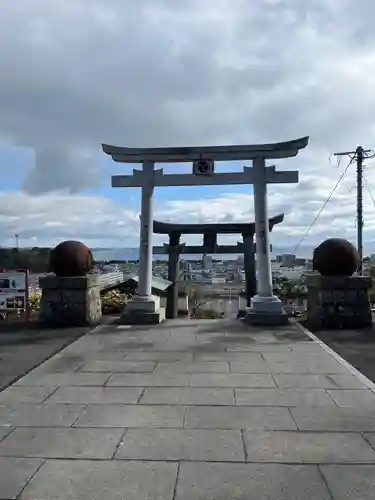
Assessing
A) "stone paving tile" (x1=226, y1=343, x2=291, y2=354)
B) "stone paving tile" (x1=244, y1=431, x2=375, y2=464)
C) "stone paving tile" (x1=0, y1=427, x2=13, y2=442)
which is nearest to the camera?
"stone paving tile" (x1=244, y1=431, x2=375, y2=464)

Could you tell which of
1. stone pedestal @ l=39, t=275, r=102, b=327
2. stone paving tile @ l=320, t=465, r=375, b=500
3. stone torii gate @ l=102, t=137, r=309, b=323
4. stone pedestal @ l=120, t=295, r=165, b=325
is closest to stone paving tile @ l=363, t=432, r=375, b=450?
stone paving tile @ l=320, t=465, r=375, b=500

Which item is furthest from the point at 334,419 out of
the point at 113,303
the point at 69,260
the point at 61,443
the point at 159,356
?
the point at 113,303

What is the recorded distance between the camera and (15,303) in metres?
11.8

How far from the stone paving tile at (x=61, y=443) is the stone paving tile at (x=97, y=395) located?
0.88m

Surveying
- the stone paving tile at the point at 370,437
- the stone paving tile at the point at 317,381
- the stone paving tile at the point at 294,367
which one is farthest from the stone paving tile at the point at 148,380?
the stone paving tile at the point at 370,437

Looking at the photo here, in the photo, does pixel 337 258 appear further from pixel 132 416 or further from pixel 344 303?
pixel 132 416

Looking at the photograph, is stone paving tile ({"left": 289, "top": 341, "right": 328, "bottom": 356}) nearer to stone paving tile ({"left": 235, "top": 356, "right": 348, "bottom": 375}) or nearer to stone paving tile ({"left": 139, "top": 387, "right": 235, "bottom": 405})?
stone paving tile ({"left": 235, "top": 356, "right": 348, "bottom": 375})

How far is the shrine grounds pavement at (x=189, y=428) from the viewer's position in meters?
3.37

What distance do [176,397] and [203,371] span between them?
49.7 inches

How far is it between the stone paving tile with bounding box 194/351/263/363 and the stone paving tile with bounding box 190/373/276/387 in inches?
34.6

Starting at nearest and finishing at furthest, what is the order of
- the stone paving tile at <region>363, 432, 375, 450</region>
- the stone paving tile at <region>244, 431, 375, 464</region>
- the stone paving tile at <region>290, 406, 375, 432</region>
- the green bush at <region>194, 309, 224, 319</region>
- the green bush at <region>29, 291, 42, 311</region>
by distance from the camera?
1. the stone paving tile at <region>244, 431, 375, 464</region>
2. the stone paving tile at <region>363, 432, 375, 450</region>
3. the stone paving tile at <region>290, 406, 375, 432</region>
4. the green bush at <region>29, 291, 42, 311</region>
5. the green bush at <region>194, 309, 224, 319</region>

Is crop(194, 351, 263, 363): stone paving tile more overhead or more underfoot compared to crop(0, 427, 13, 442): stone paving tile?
more overhead

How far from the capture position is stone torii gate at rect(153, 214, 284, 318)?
1894cm

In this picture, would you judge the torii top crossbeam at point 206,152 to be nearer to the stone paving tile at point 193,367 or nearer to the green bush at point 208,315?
the stone paving tile at point 193,367
